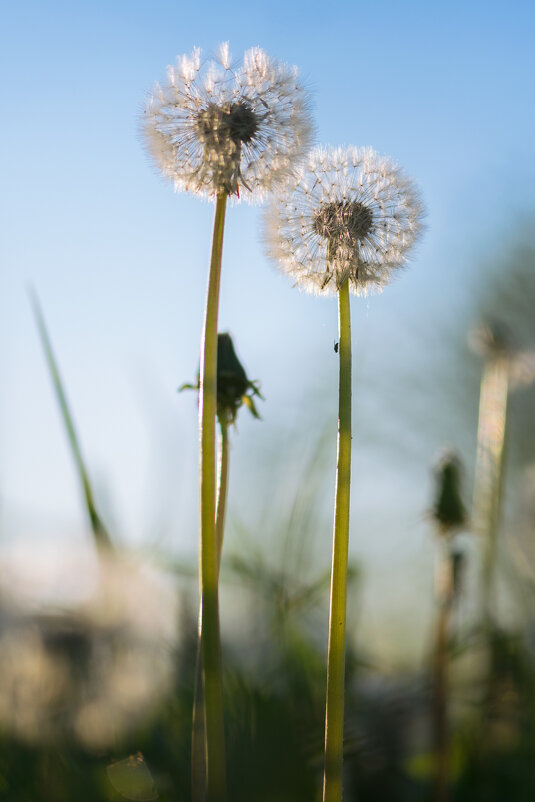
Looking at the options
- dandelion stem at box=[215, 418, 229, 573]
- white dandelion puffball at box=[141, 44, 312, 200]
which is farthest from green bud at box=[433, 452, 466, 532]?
white dandelion puffball at box=[141, 44, 312, 200]

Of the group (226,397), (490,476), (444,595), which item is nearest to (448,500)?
(490,476)

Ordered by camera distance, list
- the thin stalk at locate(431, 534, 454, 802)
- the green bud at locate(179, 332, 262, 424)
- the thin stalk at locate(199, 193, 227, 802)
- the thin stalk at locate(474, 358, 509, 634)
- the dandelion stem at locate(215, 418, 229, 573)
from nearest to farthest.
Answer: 1. the thin stalk at locate(199, 193, 227, 802)
2. the dandelion stem at locate(215, 418, 229, 573)
3. the green bud at locate(179, 332, 262, 424)
4. the thin stalk at locate(431, 534, 454, 802)
5. the thin stalk at locate(474, 358, 509, 634)

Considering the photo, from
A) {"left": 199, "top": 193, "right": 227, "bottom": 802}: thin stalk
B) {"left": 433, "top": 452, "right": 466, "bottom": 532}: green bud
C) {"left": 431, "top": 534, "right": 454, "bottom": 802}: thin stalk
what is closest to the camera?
{"left": 199, "top": 193, "right": 227, "bottom": 802}: thin stalk

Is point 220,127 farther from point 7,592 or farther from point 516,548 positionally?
point 516,548

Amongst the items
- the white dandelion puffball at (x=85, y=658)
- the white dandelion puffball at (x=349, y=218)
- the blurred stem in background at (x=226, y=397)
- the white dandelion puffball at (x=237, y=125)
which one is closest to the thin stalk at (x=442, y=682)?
the white dandelion puffball at (x=85, y=658)

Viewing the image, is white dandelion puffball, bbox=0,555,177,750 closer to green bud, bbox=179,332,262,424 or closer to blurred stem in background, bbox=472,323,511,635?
green bud, bbox=179,332,262,424

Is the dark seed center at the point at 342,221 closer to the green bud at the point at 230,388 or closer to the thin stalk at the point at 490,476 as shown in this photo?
the green bud at the point at 230,388

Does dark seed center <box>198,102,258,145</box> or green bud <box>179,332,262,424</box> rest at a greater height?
dark seed center <box>198,102,258,145</box>
